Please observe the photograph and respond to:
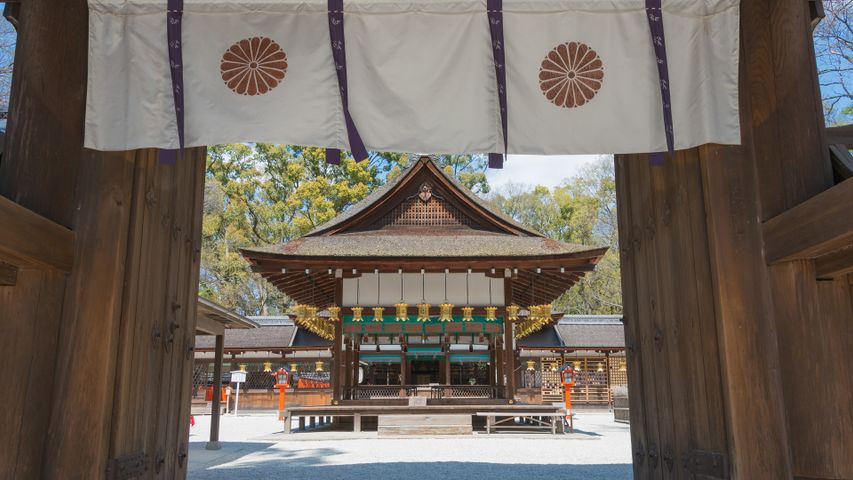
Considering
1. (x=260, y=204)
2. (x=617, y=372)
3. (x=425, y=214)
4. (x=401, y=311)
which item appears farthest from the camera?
(x=260, y=204)

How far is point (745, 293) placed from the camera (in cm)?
330

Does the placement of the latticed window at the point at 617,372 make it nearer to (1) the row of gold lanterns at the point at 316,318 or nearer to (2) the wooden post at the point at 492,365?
(2) the wooden post at the point at 492,365

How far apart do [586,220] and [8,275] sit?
38.4m

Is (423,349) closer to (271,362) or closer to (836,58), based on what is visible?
(271,362)

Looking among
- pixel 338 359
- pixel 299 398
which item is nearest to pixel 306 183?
pixel 299 398

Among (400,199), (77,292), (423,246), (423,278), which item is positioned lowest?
(77,292)

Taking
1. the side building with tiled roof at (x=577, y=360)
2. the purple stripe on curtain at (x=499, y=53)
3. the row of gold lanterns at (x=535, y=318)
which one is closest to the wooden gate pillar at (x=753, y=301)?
the purple stripe on curtain at (x=499, y=53)

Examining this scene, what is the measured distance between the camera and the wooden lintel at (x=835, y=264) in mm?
3119

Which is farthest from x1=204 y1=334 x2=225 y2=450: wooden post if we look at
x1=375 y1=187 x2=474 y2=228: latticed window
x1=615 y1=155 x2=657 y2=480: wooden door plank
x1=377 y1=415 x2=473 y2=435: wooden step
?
x1=615 y1=155 x2=657 y2=480: wooden door plank

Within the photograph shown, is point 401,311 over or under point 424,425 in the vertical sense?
over

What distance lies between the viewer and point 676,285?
375 centimetres

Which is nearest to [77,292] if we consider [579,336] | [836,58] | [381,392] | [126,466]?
[126,466]

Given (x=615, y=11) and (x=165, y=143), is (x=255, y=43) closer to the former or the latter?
(x=165, y=143)

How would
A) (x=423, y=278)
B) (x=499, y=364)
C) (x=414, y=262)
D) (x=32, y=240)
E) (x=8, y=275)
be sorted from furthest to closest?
(x=499, y=364) < (x=423, y=278) < (x=414, y=262) < (x=8, y=275) < (x=32, y=240)
